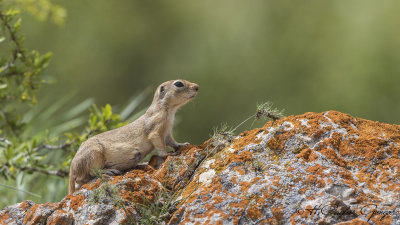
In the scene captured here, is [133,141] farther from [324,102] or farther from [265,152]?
[324,102]

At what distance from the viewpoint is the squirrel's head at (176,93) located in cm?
634

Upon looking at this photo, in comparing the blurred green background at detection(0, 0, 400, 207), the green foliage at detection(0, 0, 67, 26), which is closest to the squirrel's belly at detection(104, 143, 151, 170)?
the green foliage at detection(0, 0, 67, 26)

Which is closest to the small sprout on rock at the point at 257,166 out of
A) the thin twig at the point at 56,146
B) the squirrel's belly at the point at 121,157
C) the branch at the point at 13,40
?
the squirrel's belly at the point at 121,157

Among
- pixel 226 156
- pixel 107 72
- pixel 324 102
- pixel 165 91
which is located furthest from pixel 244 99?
pixel 226 156

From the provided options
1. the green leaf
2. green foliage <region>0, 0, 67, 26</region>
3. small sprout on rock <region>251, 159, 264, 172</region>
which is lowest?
the green leaf

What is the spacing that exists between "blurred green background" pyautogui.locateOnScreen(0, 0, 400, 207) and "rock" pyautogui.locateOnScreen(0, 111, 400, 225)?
1014 centimetres

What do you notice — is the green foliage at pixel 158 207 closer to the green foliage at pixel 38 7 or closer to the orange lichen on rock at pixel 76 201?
the orange lichen on rock at pixel 76 201

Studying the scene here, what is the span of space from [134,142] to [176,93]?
838 millimetres

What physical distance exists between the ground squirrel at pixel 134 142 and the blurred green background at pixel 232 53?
8608 millimetres

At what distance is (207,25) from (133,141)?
15701 millimetres

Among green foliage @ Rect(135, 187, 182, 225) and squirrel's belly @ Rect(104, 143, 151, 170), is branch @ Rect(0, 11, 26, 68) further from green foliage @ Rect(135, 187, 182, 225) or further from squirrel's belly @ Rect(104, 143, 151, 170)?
green foliage @ Rect(135, 187, 182, 225)

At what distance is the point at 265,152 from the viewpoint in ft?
15.3

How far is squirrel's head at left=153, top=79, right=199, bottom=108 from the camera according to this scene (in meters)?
6.34

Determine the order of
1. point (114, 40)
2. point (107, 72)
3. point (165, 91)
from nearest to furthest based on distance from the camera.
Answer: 1. point (165, 91)
2. point (107, 72)
3. point (114, 40)
